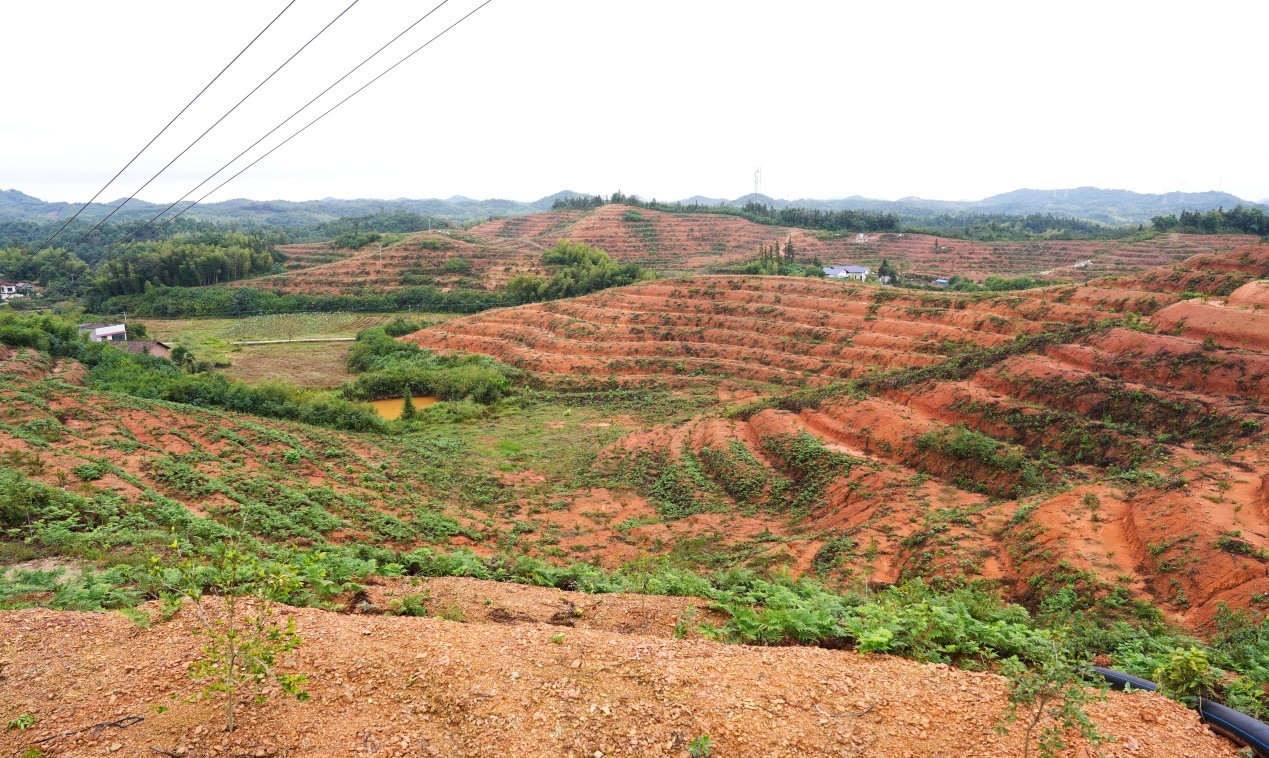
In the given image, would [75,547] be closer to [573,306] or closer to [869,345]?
[869,345]

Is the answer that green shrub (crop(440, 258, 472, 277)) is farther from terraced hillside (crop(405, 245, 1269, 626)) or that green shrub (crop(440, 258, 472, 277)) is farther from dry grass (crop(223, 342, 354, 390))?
terraced hillside (crop(405, 245, 1269, 626))

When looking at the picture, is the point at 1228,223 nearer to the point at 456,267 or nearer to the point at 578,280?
the point at 578,280

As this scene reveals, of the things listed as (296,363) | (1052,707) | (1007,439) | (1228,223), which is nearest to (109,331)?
(296,363)

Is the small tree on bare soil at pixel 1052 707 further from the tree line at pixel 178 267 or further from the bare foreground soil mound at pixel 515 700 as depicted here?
the tree line at pixel 178 267

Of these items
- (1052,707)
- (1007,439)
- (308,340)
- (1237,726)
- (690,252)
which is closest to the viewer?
(1237,726)

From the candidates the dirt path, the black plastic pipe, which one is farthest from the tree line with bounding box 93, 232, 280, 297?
the black plastic pipe

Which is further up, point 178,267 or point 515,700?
point 178,267

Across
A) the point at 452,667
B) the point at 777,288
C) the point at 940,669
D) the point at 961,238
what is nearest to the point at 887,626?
the point at 940,669

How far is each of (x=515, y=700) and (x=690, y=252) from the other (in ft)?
288

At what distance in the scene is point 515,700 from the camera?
498 cm

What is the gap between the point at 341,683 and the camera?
16.8ft

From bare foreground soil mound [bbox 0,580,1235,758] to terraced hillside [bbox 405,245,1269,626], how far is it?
7140mm

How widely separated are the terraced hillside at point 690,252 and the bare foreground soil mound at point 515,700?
6121cm

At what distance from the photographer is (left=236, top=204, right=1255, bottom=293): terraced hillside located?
6644 cm
